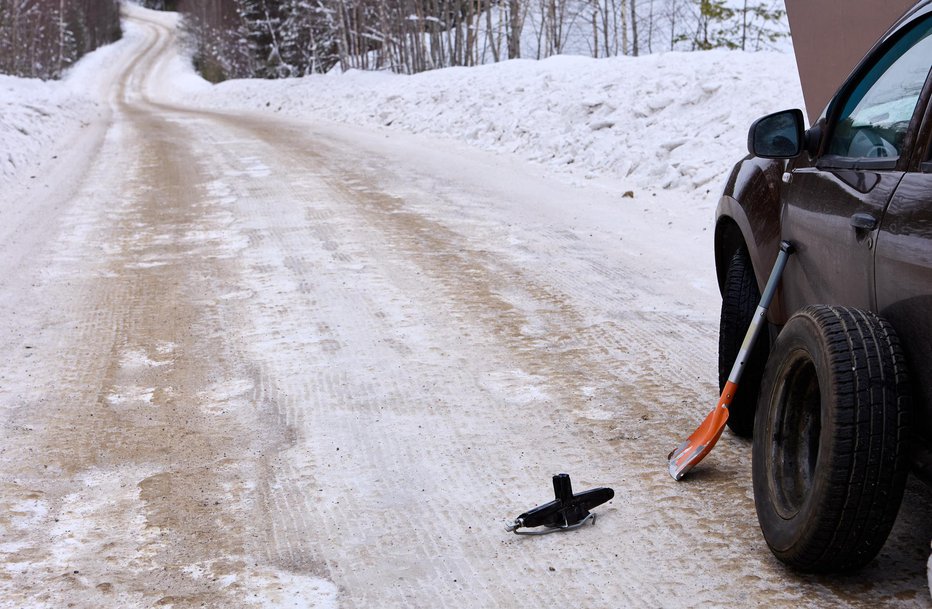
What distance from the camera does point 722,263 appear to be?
449 cm

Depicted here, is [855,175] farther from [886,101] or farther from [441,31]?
[441,31]

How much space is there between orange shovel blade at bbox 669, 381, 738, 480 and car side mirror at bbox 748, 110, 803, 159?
0.92m

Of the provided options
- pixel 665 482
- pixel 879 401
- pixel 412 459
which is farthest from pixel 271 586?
pixel 879 401

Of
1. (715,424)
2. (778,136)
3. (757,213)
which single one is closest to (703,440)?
(715,424)

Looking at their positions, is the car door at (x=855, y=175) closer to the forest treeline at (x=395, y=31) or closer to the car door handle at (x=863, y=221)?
the car door handle at (x=863, y=221)

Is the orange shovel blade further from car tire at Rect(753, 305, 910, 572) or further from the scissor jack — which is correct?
car tire at Rect(753, 305, 910, 572)

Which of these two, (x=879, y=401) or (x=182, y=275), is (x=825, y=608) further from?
(x=182, y=275)

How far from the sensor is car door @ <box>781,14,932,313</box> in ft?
8.72

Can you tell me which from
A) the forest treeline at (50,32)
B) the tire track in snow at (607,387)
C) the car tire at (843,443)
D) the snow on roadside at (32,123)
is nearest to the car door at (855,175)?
the car tire at (843,443)

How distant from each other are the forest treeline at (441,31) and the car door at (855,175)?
19.7 m

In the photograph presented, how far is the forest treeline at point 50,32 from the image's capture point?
40969mm

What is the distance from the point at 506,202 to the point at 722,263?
581cm

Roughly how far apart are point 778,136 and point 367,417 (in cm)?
218

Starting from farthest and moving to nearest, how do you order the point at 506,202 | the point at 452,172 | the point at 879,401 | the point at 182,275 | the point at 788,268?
the point at 452,172 → the point at 506,202 → the point at 182,275 → the point at 788,268 → the point at 879,401
